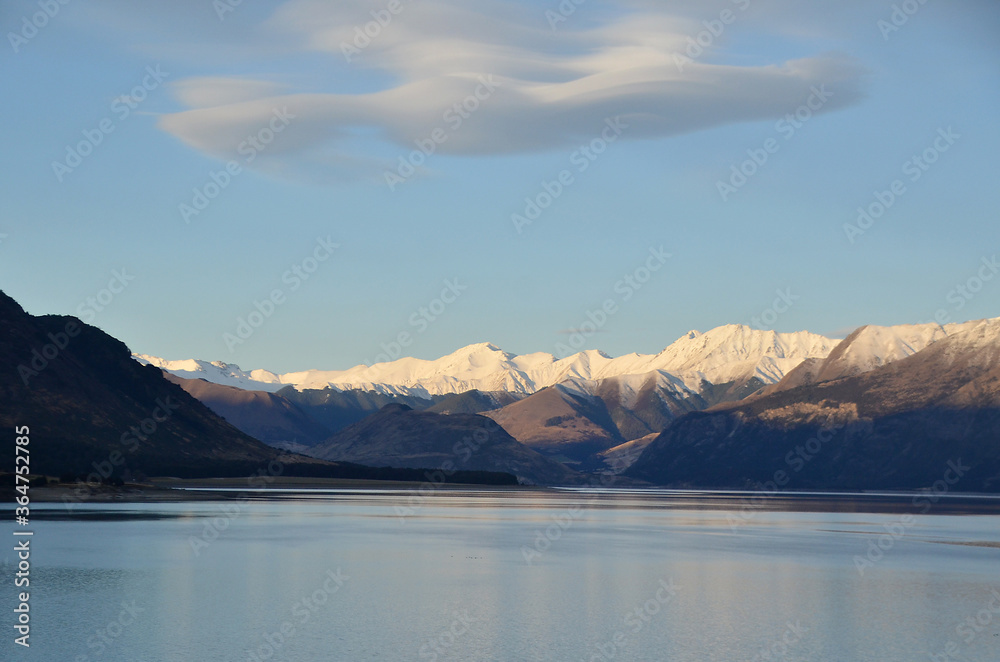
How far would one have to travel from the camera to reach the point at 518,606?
260ft

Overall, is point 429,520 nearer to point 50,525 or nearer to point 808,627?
point 50,525

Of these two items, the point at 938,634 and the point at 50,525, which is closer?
the point at 938,634

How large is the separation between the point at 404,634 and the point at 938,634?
32936 millimetres

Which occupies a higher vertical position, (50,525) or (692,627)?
(50,525)

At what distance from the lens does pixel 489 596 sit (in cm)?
8369

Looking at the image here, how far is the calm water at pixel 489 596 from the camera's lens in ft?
212

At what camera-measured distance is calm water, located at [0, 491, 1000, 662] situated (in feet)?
212

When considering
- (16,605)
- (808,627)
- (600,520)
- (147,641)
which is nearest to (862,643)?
(808,627)

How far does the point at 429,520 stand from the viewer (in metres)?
174

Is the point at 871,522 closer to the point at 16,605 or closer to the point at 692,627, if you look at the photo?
the point at 692,627

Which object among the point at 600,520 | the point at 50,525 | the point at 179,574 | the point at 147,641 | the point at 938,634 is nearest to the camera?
the point at 147,641

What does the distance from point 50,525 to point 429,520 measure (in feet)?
184

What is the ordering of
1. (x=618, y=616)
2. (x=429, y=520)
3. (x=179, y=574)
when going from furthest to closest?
(x=429, y=520)
(x=179, y=574)
(x=618, y=616)

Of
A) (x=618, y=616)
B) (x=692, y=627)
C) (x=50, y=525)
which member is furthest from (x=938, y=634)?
(x=50, y=525)
